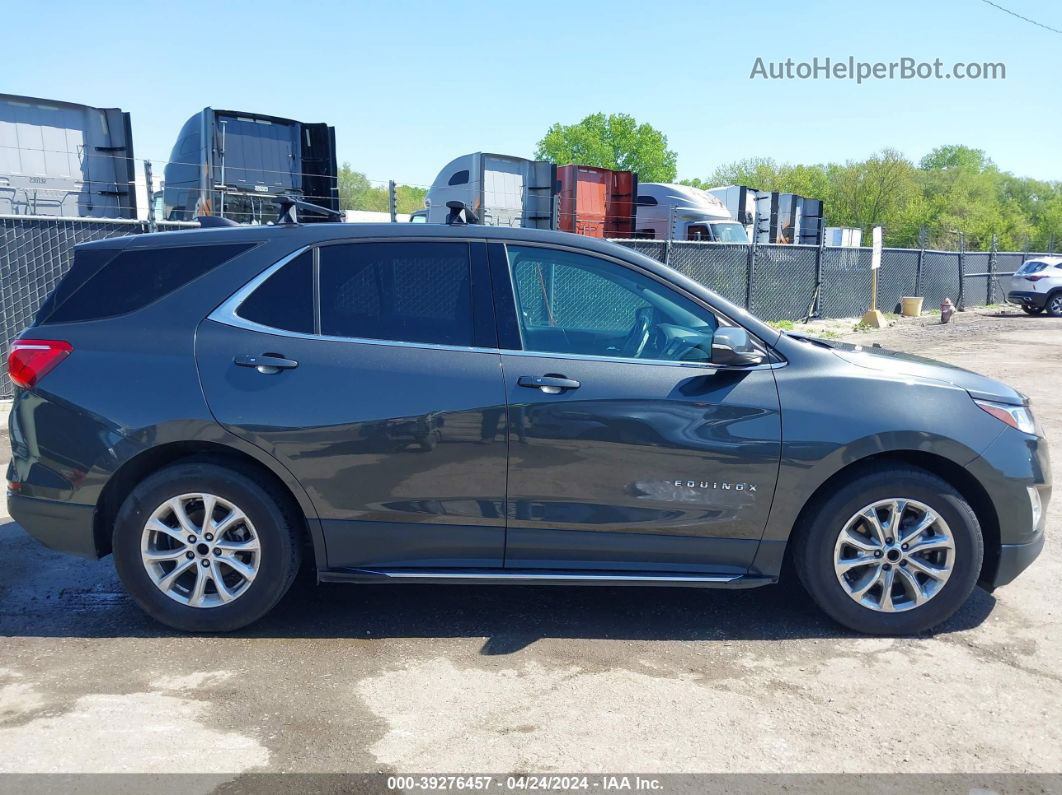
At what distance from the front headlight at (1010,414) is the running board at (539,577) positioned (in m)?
1.29

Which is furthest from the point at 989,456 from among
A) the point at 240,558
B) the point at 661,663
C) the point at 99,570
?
the point at 99,570

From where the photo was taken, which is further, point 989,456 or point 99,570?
point 99,570

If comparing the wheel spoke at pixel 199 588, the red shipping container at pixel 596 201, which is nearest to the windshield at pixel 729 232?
the red shipping container at pixel 596 201

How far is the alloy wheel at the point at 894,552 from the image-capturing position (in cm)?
382

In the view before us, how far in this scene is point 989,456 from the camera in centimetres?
381

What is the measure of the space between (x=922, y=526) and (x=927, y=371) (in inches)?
28.7

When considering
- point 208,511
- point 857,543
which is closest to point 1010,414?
point 857,543

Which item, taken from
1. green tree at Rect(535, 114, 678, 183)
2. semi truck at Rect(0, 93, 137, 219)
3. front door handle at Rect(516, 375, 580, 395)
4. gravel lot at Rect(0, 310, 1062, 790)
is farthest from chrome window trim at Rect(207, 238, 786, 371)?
green tree at Rect(535, 114, 678, 183)

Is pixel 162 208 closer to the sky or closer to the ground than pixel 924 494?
closer to the sky

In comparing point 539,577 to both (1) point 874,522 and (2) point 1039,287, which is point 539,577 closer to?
(1) point 874,522

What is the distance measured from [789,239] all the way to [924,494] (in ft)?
81.5

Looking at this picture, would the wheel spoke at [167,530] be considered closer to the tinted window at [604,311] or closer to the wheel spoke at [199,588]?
the wheel spoke at [199,588]

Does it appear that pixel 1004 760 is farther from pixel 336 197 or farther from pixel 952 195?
pixel 952 195

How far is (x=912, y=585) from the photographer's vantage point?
3.85m
